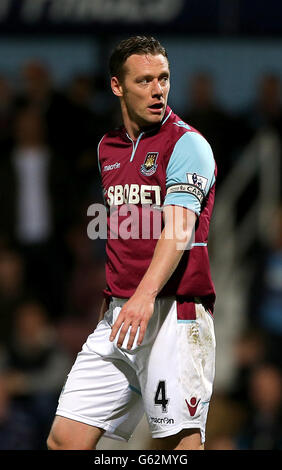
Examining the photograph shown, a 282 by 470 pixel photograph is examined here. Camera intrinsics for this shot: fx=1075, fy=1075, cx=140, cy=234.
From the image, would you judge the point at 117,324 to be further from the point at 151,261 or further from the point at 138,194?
the point at 138,194

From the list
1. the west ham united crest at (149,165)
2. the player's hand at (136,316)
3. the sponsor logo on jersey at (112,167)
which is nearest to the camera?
the player's hand at (136,316)

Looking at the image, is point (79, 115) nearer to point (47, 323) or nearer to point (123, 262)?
point (47, 323)

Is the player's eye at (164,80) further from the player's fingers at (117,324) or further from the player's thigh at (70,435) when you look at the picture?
the player's thigh at (70,435)

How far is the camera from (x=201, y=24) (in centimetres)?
845

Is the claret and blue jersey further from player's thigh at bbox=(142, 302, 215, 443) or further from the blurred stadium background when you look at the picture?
the blurred stadium background

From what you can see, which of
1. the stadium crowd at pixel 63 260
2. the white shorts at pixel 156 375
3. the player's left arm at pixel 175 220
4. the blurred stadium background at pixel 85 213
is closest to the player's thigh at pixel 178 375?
the white shorts at pixel 156 375

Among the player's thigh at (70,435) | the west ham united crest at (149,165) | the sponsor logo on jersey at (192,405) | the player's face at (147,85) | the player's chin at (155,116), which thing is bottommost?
the player's thigh at (70,435)

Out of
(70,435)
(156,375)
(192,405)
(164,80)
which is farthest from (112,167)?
(70,435)

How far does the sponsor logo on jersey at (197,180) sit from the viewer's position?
4.39 m

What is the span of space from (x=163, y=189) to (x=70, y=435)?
1.15 meters

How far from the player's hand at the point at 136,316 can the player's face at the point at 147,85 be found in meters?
0.80

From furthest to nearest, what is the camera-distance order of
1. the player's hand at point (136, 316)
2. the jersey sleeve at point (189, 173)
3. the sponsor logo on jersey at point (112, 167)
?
the sponsor logo on jersey at point (112, 167), the jersey sleeve at point (189, 173), the player's hand at point (136, 316)

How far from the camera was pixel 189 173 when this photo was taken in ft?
14.4

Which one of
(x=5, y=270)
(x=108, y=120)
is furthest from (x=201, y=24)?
(x=5, y=270)
